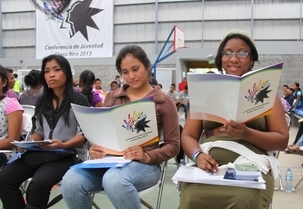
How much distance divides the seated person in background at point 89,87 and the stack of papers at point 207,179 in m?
2.56

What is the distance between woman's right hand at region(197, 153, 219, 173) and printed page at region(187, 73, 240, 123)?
21 cm

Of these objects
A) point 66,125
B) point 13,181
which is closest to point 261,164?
point 66,125

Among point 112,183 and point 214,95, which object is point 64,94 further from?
point 214,95

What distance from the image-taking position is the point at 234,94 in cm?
133

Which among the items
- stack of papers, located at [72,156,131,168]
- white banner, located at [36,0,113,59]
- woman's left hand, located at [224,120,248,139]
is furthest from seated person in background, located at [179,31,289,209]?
A: white banner, located at [36,0,113,59]

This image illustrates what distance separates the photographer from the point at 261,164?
1492 mm

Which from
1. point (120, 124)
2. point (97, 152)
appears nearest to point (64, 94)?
point (97, 152)

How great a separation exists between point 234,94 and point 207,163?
0.37 m

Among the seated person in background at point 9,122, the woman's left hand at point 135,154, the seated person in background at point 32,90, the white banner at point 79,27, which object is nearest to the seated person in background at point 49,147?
the seated person in background at point 9,122

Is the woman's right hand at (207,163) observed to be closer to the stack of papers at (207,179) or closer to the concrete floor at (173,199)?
the stack of papers at (207,179)

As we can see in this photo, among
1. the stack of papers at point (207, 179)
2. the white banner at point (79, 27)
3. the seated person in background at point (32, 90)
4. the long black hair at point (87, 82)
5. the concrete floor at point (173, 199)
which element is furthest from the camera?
the white banner at point (79, 27)

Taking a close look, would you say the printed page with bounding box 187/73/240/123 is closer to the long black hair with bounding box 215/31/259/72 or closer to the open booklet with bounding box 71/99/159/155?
the open booklet with bounding box 71/99/159/155

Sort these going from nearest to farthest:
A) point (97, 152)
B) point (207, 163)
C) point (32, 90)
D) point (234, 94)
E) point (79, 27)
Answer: point (234, 94)
point (207, 163)
point (97, 152)
point (32, 90)
point (79, 27)

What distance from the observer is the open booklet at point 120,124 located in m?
1.58
